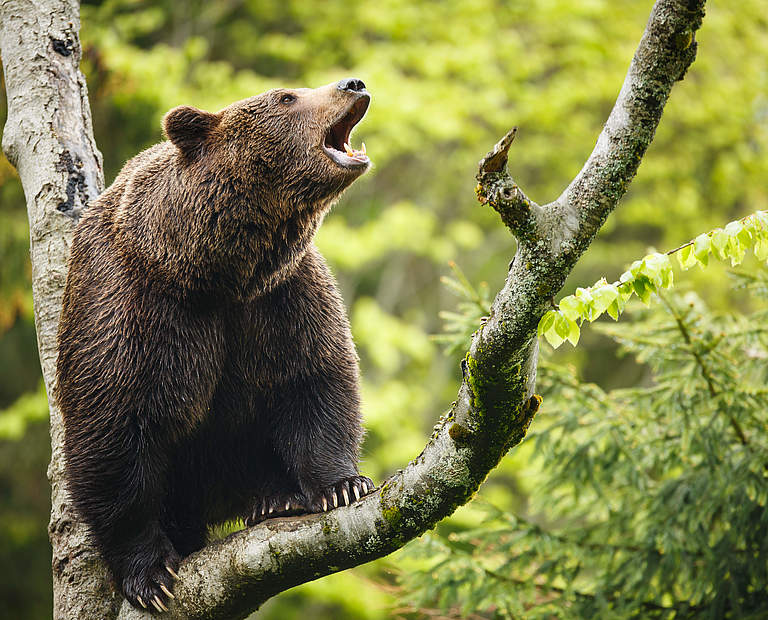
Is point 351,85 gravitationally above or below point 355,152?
above

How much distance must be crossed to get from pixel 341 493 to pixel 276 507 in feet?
1.26

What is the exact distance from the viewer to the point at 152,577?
308 centimetres

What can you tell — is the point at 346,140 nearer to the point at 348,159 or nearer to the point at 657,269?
the point at 348,159

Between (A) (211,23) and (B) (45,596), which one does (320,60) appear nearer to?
(A) (211,23)

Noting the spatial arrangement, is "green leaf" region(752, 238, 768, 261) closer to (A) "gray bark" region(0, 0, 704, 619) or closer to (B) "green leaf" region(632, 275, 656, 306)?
(B) "green leaf" region(632, 275, 656, 306)

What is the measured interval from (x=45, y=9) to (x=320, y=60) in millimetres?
7662

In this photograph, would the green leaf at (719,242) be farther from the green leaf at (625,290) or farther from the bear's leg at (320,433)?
the bear's leg at (320,433)

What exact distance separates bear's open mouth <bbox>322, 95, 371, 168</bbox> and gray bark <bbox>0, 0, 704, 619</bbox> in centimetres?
128

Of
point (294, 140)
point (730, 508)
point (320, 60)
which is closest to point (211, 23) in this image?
point (320, 60)

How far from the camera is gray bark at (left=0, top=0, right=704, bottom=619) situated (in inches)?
84.0

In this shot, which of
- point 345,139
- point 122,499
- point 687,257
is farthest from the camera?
point 345,139

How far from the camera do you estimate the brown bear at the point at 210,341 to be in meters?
3.23

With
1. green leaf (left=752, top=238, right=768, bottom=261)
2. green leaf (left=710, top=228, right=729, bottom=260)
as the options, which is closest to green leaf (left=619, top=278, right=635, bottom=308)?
green leaf (left=710, top=228, right=729, bottom=260)

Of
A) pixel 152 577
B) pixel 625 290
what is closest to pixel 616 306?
pixel 625 290
